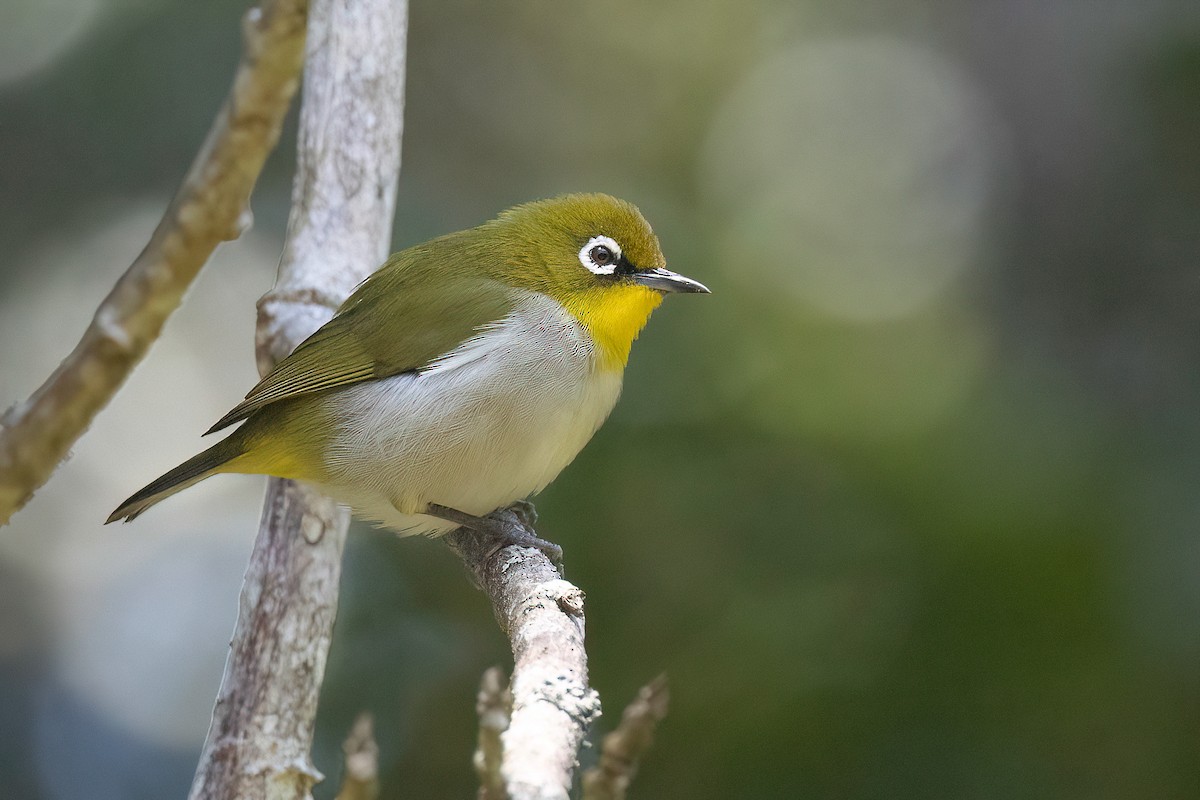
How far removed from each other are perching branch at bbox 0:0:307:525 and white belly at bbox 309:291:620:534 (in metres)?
1.27

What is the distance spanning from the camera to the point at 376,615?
17.3 feet

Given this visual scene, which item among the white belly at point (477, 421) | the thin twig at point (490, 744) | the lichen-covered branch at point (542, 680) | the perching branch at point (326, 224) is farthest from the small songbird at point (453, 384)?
the thin twig at point (490, 744)

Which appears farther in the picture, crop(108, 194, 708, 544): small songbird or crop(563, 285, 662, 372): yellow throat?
crop(563, 285, 662, 372): yellow throat

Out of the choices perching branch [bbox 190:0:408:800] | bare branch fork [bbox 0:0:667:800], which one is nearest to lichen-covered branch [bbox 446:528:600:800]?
bare branch fork [bbox 0:0:667:800]

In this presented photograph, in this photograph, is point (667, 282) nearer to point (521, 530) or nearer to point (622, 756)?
point (521, 530)

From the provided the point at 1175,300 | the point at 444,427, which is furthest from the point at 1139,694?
the point at 444,427

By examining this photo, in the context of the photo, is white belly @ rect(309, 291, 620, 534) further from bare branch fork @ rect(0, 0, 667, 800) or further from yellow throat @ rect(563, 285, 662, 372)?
bare branch fork @ rect(0, 0, 667, 800)

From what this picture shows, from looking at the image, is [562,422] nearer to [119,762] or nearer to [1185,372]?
[1185,372]

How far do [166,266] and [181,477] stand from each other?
54.5 inches

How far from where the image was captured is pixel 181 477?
3570mm

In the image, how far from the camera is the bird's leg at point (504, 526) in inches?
140

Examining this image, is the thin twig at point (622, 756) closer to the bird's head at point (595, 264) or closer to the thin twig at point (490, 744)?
the thin twig at point (490, 744)

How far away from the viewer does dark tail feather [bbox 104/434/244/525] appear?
139 inches

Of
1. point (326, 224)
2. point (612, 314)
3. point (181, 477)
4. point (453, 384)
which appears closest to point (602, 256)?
point (612, 314)
